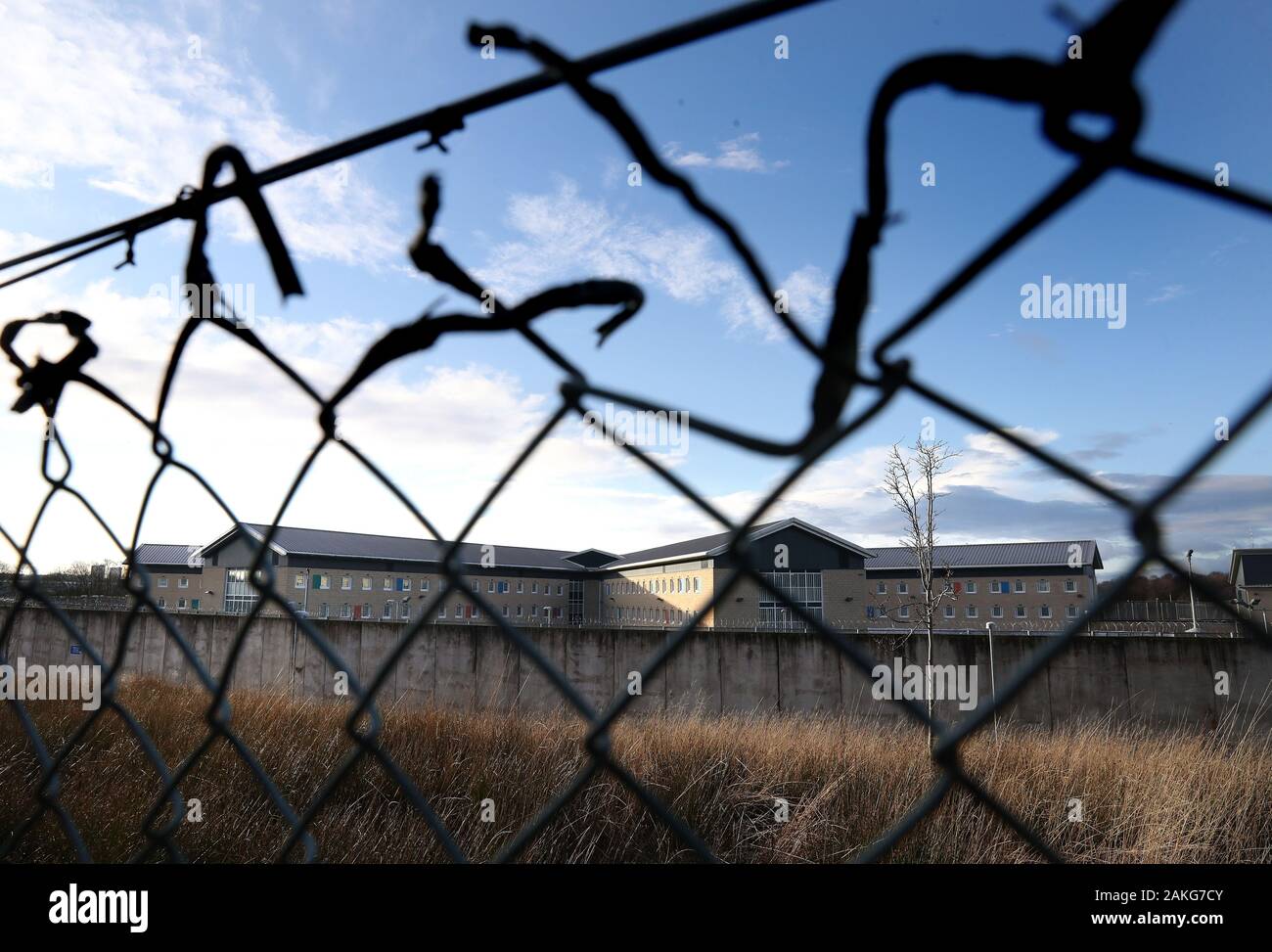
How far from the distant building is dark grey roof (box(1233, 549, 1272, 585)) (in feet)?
16.5

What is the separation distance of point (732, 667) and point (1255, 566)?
73.7 feet

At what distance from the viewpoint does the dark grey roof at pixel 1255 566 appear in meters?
23.3

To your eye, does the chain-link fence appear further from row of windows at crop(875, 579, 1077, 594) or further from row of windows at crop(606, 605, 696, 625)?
row of windows at crop(875, 579, 1077, 594)

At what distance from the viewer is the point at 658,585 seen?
32.3 m

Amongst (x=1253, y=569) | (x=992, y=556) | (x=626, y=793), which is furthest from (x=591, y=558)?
(x=626, y=793)

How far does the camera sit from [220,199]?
819 millimetres

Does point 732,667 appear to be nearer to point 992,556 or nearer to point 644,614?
point 644,614

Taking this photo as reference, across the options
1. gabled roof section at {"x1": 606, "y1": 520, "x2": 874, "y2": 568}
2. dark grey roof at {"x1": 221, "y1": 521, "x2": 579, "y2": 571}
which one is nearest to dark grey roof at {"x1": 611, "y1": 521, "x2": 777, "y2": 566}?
gabled roof section at {"x1": 606, "y1": 520, "x2": 874, "y2": 568}

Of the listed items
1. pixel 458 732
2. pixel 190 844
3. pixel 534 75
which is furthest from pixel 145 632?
pixel 534 75

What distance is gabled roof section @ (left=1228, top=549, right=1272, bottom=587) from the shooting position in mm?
23266

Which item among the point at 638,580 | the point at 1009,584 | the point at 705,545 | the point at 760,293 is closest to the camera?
the point at 760,293

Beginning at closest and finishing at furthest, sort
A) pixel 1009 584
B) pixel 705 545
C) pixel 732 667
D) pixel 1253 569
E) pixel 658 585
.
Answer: pixel 732 667 → pixel 1253 569 → pixel 705 545 → pixel 658 585 → pixel 1009 584

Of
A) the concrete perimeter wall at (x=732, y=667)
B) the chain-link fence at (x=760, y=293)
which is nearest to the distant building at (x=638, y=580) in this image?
the concrete perimeter wall at (x=732, y=667)
